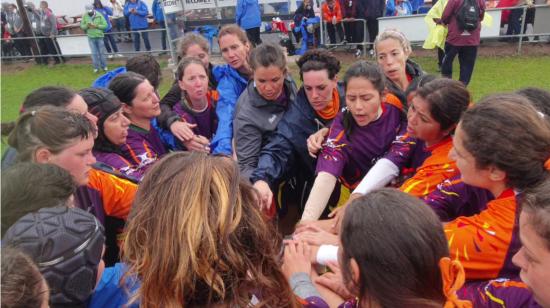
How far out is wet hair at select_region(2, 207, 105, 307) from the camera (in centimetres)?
135

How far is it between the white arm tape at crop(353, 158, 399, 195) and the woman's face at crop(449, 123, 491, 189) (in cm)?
67

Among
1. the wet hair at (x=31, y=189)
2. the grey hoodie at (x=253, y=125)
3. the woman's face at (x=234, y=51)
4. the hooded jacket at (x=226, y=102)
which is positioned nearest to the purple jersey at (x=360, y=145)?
the grey hoodie at (x=253, y=125)

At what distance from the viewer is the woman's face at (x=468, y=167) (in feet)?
5.82

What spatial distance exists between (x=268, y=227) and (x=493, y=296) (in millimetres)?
844

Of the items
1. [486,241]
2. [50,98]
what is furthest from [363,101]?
[50,98]

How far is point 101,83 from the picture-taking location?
3643mm

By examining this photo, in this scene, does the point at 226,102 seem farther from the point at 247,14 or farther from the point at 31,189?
the point at 247,14

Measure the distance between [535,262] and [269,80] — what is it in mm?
2098

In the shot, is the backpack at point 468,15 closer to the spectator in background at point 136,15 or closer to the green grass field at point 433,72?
Answer: the green grass field at point 433,72

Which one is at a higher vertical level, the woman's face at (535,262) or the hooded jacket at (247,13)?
the hooded jacket at (247,13)

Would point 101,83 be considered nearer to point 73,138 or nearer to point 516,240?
point 73,138

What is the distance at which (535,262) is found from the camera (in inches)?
54.4

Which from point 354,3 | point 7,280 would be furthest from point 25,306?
point 354,3

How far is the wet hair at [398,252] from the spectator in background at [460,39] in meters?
6.93
